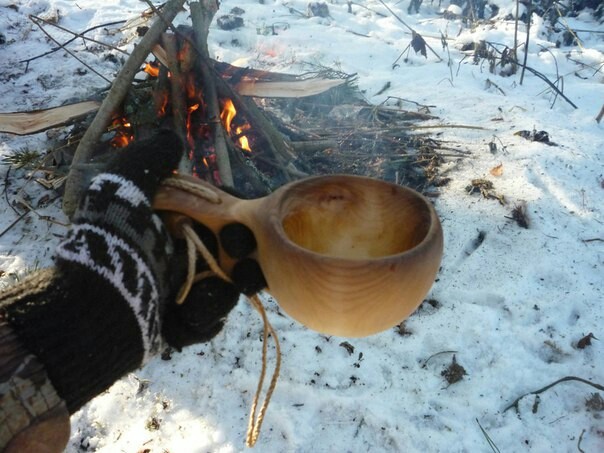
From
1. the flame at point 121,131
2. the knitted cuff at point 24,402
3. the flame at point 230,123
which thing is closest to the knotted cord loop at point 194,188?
the knitted cuff at point 24,402

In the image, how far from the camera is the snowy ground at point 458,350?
1600 mm

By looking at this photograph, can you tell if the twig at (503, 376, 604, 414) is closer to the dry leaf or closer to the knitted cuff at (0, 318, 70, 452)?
the dry leaf

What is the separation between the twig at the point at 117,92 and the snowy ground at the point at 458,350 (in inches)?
15.4

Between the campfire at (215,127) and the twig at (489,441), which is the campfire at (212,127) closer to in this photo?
the campfire at (215,127)

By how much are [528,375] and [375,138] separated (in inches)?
69.9

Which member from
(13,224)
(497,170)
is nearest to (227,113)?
(13,224)

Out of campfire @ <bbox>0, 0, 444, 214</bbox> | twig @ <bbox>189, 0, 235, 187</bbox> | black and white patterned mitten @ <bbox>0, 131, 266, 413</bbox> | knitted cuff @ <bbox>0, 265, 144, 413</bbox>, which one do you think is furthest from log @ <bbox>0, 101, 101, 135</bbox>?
knitted cuff @ <bbox>0, 265, 144, 413</bbox>

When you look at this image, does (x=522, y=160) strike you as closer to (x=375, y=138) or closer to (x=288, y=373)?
(x=375, y=138)

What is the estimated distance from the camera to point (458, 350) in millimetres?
1849

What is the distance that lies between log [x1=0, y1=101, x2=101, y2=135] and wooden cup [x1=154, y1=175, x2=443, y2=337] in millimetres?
1749

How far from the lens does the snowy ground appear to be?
1.60m

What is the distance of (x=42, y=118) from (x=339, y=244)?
6.75 feet

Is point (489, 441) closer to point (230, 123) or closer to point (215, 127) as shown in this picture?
point (215, 127)

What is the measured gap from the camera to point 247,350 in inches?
73.1
